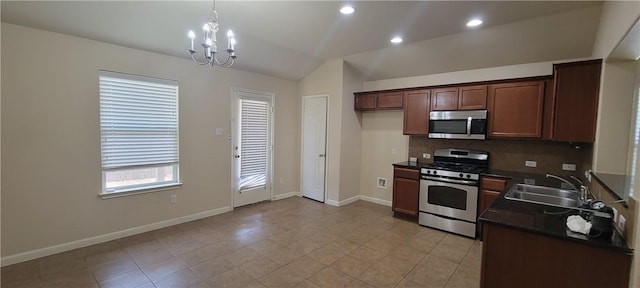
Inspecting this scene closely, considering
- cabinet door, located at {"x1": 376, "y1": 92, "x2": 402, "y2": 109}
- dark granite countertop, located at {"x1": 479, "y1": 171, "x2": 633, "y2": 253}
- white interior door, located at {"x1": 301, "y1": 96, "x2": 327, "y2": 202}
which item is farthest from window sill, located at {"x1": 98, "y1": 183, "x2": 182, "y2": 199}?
dark granite countertop, located at {"x1": 479, "y1": 171, "x2": 633, "y2": 253}

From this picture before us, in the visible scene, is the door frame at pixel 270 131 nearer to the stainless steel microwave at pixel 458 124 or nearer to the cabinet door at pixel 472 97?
the stainless steel microwave at pixel 458 124

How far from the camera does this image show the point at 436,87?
14.0 ft

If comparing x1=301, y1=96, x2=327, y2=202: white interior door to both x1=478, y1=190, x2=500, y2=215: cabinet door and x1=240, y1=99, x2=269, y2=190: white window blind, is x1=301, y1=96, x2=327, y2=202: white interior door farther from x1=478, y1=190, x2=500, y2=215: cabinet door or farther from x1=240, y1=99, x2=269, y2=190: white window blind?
x1=478, y1=190, x2=500, y2=215: cabinet door

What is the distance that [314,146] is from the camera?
5.50 meters

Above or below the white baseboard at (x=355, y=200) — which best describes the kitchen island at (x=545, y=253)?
above

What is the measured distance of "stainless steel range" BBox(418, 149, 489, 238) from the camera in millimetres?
3727

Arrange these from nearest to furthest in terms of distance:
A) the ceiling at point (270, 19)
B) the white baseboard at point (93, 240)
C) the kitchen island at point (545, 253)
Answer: the kitchen island at point (545, 253) → the ceiling at point (270, 19) → the white baseboard at point (93, 240)

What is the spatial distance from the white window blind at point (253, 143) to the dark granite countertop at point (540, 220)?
3963 millimetres

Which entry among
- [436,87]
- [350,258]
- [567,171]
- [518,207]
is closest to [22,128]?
[350,258]

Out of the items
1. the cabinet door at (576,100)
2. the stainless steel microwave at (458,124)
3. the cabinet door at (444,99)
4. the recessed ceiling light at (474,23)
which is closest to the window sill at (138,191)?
the stainless steel microwave at (458,124)

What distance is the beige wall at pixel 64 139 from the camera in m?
2.80

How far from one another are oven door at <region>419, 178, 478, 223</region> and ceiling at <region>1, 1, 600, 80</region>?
212cm

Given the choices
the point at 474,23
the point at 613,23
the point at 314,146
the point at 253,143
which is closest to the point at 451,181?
the point at 474,23

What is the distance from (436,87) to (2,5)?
520cm
